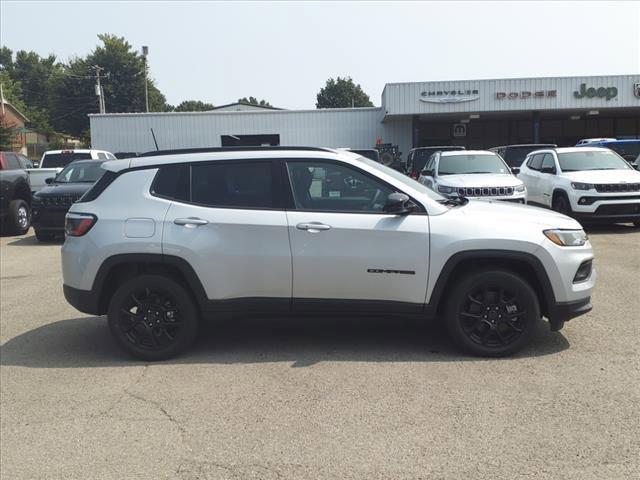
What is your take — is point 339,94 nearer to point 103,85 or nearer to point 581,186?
point 103,85

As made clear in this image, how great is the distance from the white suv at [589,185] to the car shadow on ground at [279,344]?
6.55 meters

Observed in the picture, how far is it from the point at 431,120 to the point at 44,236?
26.8 meters

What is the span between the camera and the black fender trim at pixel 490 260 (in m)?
4.64

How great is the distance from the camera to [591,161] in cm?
1223

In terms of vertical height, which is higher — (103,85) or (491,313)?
(103,85)

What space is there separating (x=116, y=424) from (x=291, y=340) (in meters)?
1.92

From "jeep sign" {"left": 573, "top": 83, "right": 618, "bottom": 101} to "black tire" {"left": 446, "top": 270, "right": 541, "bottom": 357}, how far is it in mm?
27385

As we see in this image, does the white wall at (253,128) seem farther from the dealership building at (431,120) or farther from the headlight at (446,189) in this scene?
the headlight at (446,189)

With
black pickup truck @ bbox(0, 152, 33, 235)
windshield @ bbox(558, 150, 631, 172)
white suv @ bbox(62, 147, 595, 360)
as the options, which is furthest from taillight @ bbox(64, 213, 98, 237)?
windshield @ bbox(558, 150, 631, 172)

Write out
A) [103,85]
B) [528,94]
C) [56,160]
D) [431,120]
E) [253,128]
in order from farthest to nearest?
[103,85], [431,120], [253,128], [528,94], [56,160]

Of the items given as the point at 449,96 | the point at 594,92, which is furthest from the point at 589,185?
the point at 594,92

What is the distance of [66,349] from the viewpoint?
5.38 m

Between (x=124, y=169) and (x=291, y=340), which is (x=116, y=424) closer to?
(x=291, y=340)

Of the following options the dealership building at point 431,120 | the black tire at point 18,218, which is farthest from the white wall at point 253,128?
the black tire at point 18,218
